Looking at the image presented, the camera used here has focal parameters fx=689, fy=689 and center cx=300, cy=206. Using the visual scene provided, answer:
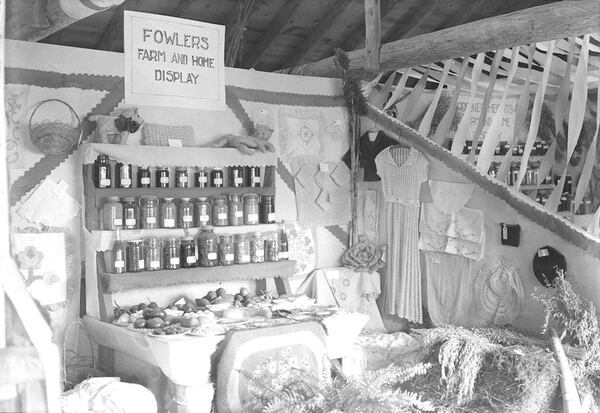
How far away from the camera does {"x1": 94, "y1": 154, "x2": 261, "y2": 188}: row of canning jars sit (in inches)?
191

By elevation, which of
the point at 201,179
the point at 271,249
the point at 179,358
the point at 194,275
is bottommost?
the point at 179,358

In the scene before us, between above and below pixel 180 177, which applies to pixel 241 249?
below

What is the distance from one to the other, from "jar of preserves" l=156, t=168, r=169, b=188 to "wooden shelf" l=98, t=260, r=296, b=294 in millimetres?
647

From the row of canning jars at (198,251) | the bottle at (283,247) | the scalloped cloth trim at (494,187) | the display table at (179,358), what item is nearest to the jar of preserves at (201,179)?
the row of canning jars at (198,251)

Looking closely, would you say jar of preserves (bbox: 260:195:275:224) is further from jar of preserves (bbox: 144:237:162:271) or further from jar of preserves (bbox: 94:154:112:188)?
jar of preserves (bbox: 94:154:112:188)

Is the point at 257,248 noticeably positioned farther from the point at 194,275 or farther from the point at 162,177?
the point at 162,177

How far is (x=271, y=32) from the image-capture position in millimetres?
8117

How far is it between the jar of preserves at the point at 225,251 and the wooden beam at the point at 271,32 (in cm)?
353

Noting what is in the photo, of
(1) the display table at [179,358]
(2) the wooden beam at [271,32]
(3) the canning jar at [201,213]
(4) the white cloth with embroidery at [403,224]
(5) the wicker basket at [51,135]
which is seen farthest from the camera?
(2) the wooden beam at [271,32]

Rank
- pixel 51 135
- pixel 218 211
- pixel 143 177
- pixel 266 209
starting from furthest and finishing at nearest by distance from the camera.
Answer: pixel 266 209 < pixel 218 211 < pixel 143 177 < pixel 51 135

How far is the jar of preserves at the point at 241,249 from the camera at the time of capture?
545 centimetres

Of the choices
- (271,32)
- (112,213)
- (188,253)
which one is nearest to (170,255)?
(188,253)

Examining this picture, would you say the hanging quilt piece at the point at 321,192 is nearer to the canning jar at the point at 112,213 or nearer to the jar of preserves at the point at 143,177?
the jar of preserves at the point at 143,177

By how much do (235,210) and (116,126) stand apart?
1.13 m
